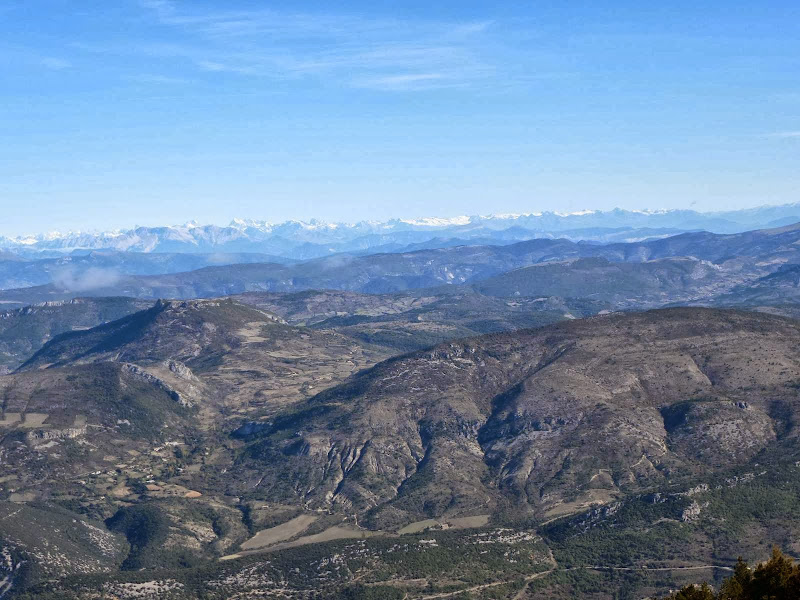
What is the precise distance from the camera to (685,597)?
122m

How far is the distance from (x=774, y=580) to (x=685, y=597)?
11.9 meters

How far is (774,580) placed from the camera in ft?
399
